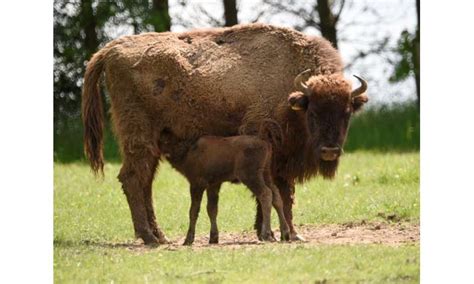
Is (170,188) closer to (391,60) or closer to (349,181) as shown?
(349,181)

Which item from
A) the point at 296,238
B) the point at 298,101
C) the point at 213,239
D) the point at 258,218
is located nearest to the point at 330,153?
the point at 298,101

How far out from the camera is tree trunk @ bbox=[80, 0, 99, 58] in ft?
32.1

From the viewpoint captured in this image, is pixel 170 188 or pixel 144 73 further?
pixel 170 188

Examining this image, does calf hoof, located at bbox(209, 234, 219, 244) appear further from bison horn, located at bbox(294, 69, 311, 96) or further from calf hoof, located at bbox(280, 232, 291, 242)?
bison horn, located at bbox(294, 69, 311, 96)

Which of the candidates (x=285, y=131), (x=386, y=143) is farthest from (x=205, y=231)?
(x=386, y=143)

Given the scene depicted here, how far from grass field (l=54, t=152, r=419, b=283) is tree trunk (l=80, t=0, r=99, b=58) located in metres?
1.09

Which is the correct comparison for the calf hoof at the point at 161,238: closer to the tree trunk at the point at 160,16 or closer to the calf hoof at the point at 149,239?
the calf hoof at the point at 149,239

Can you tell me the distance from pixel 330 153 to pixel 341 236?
738 millimetres

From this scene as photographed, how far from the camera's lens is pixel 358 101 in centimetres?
966

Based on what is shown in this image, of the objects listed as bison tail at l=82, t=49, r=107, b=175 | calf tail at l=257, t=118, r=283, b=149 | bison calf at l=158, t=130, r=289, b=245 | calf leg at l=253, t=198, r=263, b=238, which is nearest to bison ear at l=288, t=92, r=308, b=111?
calf tail at l=257, t=118, r=283, b=149

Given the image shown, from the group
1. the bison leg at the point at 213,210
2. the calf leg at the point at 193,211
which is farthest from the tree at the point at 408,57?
the calf leg at the point at 193,211

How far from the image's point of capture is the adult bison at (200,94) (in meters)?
9.80

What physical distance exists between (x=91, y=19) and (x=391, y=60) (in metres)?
2.58
